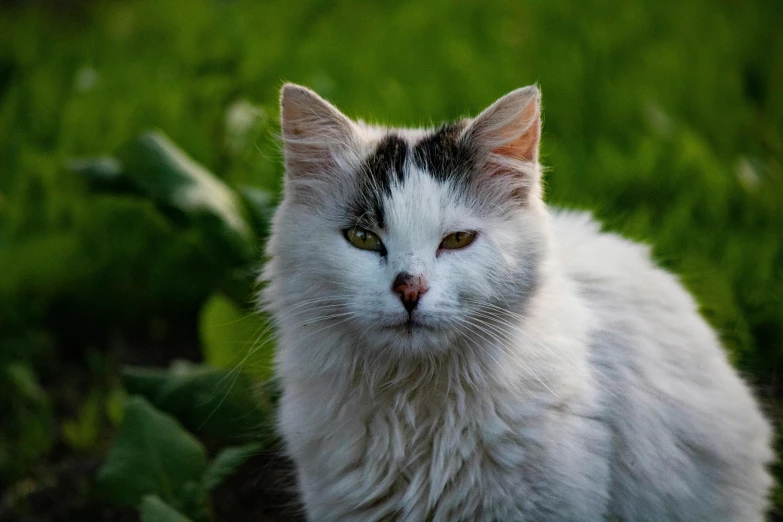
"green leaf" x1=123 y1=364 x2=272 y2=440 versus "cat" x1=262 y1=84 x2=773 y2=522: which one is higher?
"cat" x1=262 y1=84 x2=773 y2=522

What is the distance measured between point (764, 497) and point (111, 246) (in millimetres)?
3104

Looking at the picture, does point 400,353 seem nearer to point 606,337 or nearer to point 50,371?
point 606,337

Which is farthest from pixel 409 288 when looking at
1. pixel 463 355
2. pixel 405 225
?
pixel 463 355

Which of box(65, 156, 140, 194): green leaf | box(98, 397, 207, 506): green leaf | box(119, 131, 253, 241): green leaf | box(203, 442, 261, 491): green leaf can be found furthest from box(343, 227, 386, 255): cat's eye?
box(65, 156, 140, 194): green leaf

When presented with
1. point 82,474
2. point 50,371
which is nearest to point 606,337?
point 82,474

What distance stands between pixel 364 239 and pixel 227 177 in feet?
6.99

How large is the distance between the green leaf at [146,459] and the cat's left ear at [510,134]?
1322 millimetres

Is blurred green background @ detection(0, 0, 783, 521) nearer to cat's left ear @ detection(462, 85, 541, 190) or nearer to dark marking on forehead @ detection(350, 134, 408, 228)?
dark marking on forehead @ detection(350, 134, 408, 228)

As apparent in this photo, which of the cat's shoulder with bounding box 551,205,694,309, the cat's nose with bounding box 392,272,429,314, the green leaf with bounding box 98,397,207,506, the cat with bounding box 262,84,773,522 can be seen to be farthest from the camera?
the green leaf with bounding box 98,397,207,506

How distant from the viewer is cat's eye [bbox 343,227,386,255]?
2162 millimetres

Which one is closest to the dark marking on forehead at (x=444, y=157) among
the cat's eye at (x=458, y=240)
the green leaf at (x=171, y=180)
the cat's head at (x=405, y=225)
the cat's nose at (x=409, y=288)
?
the cat's head at (x=405, y=225)

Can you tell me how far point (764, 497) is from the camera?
259 cm

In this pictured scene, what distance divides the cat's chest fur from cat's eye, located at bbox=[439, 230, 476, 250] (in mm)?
378

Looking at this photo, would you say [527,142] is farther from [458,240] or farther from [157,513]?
[157,513]
